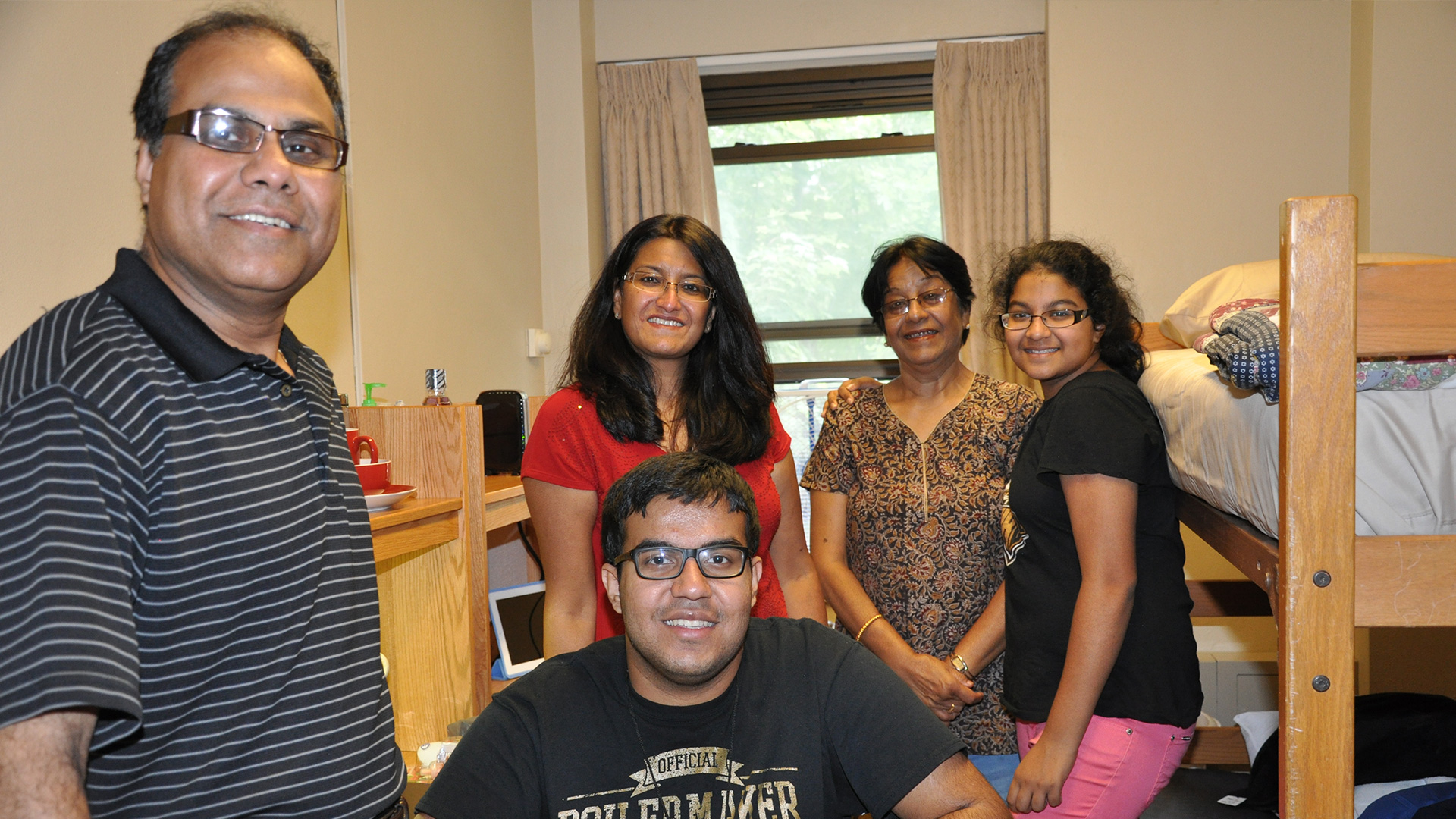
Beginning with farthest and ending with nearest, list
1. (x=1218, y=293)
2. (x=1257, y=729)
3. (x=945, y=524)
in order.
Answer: (x=1257, y=729) < (x=1218, y=293) < (x=945, y=524)

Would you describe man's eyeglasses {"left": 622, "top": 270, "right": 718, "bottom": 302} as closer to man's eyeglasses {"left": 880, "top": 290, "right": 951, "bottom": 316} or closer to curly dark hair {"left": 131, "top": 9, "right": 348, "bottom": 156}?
man's eyeglasses {"left": 880, "top": 290, "right": 951, "bottom": 316}

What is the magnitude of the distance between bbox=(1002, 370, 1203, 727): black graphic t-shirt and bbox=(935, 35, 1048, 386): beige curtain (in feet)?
6.91

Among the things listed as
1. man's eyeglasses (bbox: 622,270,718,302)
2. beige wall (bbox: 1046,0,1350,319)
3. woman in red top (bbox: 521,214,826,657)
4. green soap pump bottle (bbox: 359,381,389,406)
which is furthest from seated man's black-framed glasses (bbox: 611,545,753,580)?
beige wall (bbox: 1046,0,1350,319)

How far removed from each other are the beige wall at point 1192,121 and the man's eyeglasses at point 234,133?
10.6ft

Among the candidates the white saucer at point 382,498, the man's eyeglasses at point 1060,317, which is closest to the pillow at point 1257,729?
the man's eyeglasses at point 1060,317

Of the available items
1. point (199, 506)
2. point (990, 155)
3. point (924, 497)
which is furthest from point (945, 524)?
point (990, 155)

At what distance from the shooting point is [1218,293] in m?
2.25

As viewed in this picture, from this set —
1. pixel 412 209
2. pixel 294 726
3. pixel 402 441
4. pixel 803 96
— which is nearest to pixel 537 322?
pixel 412 209

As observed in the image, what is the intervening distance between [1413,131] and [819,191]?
6.98 feet

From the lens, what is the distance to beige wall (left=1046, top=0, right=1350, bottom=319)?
347 centimetres

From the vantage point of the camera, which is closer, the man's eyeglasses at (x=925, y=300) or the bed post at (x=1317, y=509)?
the bed post at (x=1317, y=509)

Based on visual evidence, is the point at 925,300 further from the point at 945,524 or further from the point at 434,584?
the point at 434,584

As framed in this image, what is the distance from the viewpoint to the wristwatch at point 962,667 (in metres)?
1.80

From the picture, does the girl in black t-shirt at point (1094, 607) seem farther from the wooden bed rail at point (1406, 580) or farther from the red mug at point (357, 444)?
the red mug at point (357, 444)
